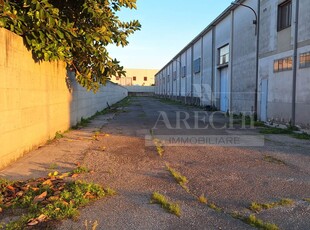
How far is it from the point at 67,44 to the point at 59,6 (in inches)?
50.8

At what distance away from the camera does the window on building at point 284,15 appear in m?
14.0

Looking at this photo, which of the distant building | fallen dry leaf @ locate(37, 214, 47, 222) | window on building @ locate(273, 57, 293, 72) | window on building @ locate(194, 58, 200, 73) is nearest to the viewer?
fallen dry leaf @ locate(37, 214, 47, 222)

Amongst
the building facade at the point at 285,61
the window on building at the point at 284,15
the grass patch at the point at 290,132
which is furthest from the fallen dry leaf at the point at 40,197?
the window on building at the point at 284,15

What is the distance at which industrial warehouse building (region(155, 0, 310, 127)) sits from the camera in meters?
12.8

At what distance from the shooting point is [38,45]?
7.39 m

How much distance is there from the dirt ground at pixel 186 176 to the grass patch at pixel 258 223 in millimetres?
120

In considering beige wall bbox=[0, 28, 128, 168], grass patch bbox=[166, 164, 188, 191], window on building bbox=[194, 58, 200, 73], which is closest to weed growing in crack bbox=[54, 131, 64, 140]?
beige wall bbox=[0, 28, 128, 168]

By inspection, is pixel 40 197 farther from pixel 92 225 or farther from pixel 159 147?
pixel 159 147

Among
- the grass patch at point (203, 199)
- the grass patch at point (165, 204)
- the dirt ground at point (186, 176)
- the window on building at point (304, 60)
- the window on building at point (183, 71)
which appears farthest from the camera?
the window on building at point (183, 71)

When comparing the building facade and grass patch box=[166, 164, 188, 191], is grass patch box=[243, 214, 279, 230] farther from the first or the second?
the building facade

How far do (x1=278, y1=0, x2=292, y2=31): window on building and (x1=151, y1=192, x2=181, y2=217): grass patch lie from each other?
1186 cm

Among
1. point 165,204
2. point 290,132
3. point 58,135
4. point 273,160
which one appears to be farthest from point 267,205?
point 290,132

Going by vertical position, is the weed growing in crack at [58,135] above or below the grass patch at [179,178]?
above

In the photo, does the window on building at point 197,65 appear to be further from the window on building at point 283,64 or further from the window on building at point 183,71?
the window on building at point 283,64
